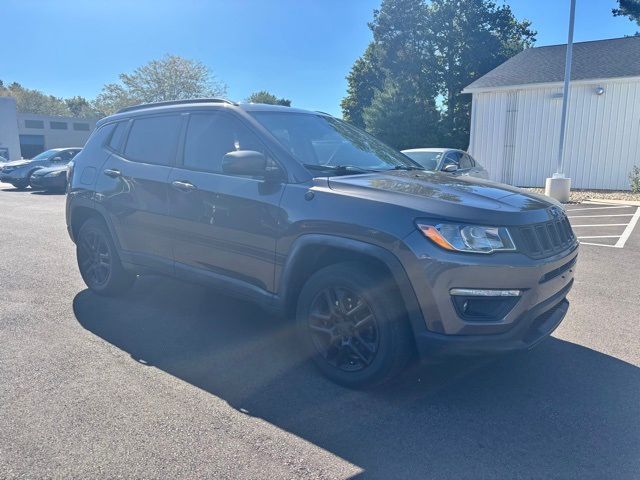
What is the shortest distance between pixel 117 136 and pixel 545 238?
4057 millimetres

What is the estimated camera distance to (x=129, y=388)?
3381mm

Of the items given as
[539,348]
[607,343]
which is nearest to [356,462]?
[539,348]

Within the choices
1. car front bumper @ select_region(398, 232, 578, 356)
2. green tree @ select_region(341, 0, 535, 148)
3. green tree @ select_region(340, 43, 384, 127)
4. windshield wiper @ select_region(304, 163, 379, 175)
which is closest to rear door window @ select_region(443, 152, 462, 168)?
windshield wiper @ select_region(304, 163, 379, 175)

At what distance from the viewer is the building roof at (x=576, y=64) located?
1660 centimetres

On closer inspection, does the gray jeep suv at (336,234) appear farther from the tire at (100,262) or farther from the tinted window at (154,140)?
the tire at (100,262)

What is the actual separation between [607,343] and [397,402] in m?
2.05

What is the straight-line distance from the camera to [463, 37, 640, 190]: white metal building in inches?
644

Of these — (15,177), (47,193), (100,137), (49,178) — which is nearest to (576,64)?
(100,137)

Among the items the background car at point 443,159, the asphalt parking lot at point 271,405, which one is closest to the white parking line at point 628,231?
the background car at point 443,159

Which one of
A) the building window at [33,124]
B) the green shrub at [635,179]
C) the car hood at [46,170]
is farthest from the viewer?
the building window at [33,124]

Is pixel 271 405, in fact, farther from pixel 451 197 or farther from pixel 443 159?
pixel 443 159

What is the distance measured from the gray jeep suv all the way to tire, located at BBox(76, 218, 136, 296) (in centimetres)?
17

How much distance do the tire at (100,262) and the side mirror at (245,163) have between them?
6.90ft

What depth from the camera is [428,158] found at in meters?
9.98
